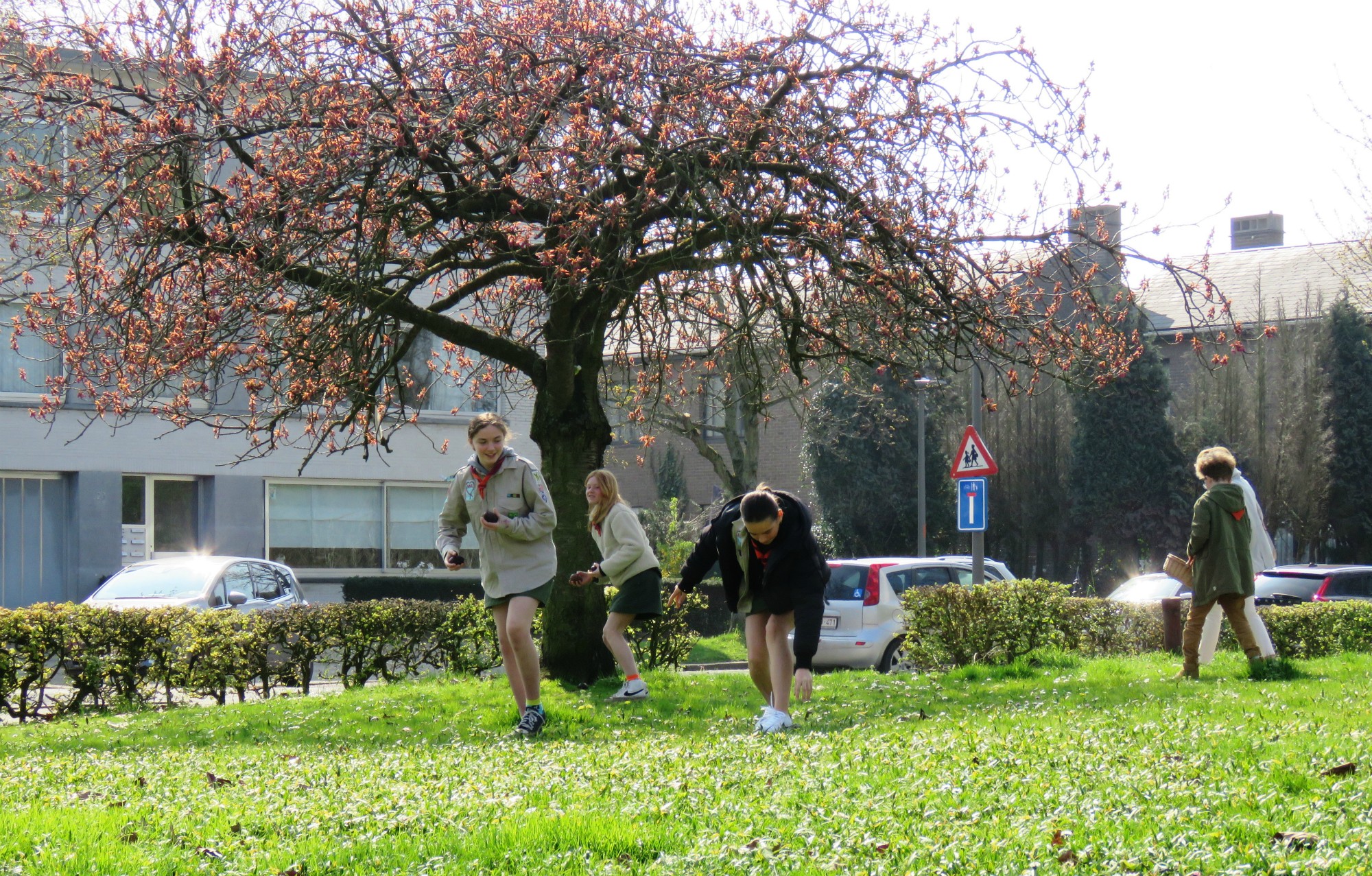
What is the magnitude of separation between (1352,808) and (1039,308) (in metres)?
8.10

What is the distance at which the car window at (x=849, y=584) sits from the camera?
15.7 meters

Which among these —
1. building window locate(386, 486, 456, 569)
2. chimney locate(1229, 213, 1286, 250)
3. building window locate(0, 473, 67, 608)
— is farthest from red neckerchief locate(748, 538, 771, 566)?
chimney locate(1229, 213, 1286, 250)

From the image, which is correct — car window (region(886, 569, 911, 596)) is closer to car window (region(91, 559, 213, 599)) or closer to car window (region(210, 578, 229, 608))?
car window (region(210, 578, 229, 608))

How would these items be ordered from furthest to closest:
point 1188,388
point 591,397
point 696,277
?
point 1188,388
point 591,397
point 696,277

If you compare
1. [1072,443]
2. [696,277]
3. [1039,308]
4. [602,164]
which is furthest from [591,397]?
[1072,443]

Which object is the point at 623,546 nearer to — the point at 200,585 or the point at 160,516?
the point at 200,585

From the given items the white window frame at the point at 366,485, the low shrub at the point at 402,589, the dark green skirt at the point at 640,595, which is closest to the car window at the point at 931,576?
the dark green skirt at the point at 640,595

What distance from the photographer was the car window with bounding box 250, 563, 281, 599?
17.4 m

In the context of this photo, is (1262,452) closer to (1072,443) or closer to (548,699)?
(1072,443)

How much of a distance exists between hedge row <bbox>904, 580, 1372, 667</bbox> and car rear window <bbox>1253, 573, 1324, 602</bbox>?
195 inches

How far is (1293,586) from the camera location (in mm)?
18891

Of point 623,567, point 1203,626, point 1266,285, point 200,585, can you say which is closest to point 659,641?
point 623,567

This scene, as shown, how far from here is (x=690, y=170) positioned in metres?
10.2

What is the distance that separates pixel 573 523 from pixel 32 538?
53.9 ft
